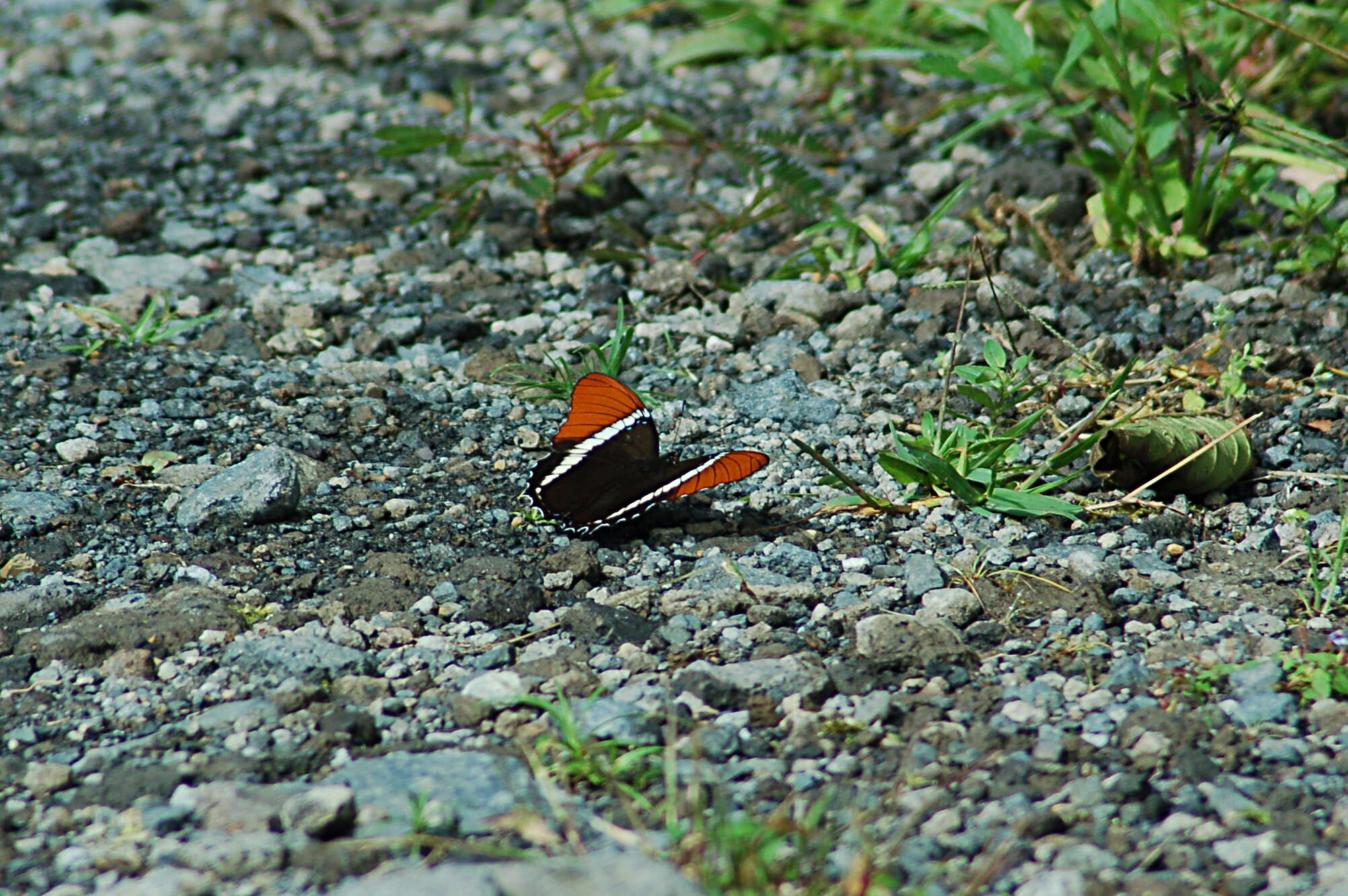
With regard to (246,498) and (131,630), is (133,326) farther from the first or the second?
(131,630)

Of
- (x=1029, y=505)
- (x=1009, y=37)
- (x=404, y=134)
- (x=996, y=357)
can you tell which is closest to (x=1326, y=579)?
(x=1029, y=505)

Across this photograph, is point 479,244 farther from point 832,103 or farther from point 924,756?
point 924,756

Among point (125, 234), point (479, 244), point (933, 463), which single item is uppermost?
point (933, 463)

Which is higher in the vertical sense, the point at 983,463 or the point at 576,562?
the point at 983,463

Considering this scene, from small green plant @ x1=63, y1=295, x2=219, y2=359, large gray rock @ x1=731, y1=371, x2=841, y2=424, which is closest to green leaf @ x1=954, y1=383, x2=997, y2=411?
large gray rock @ x1=731, y1=371, x2=841, y2=424

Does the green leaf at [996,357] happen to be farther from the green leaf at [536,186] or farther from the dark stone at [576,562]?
the green leaf at [536,186]

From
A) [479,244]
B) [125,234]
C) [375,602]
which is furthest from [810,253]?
[125,234]

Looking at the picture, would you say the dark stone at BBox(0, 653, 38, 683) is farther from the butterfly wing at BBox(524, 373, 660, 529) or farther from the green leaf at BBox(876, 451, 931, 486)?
the green leaf at BBox(876, 451, 931, 486)
